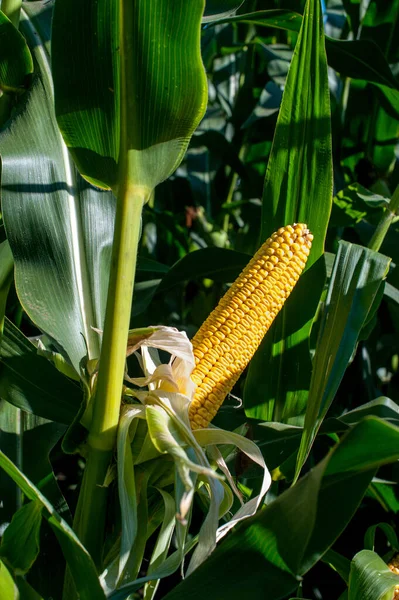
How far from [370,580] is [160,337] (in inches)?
15.5

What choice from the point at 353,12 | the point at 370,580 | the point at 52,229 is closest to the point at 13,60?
the point at 52,229

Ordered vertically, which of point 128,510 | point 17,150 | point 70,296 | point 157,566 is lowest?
point 157,566

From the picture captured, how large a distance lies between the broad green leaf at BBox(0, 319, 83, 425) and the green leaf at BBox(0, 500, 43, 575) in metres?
0.19

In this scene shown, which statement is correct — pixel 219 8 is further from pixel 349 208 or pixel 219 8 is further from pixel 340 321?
pixel 340 321

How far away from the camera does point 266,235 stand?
0.92 metres

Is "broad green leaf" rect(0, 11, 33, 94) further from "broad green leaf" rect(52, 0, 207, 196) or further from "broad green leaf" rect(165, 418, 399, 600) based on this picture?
"broad green leaf" rect(165, 418, 399, 600)

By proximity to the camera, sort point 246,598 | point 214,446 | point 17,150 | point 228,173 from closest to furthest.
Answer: point 246,598 → point 214,446 → point 17,150 → point 228,173

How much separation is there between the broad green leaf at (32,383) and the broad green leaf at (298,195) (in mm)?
261

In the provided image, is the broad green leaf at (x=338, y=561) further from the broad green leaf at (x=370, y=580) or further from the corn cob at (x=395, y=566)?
the broad green leaf at (x=370, y=580)

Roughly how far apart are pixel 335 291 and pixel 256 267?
11 cm

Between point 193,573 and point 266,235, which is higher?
point 266,235

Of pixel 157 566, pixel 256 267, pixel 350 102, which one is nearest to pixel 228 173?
pixel 350 102

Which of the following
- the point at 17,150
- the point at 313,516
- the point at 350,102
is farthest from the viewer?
the point at 350,102

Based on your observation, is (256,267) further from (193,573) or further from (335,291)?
(193,573)
